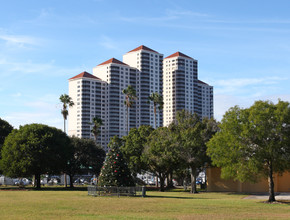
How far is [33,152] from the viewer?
70.8m

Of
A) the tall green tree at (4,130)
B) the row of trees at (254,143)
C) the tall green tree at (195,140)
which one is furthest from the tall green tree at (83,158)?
the row of trees at (254,143)

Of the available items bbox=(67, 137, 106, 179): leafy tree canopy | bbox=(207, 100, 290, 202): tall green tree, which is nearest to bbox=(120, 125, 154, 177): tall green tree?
bbox=(67, 137, 106, 179): leafy tree canopy

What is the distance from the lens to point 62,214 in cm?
2600

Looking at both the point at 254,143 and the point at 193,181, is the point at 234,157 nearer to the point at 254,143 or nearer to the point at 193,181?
the point at 254,143

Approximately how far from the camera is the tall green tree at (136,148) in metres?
69.9

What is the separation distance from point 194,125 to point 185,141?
3.42 metres

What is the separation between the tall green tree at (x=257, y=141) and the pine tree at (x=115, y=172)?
11795 millimetres

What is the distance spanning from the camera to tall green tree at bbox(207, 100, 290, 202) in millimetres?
39906

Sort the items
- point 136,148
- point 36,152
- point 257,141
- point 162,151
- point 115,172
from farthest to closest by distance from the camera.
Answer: point 36,152
point 136,148
point 162,151
point 115,172
point 257,141

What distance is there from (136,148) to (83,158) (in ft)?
60.2

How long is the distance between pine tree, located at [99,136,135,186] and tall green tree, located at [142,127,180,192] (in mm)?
12571

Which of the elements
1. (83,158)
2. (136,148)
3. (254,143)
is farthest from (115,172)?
(83,158)

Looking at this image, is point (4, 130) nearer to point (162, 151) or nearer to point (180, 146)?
point (162, 151)

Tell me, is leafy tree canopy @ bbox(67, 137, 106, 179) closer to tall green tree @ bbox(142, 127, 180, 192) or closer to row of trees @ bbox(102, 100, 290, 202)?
tall green tree @ bbox(142, 127, 180, 192)
